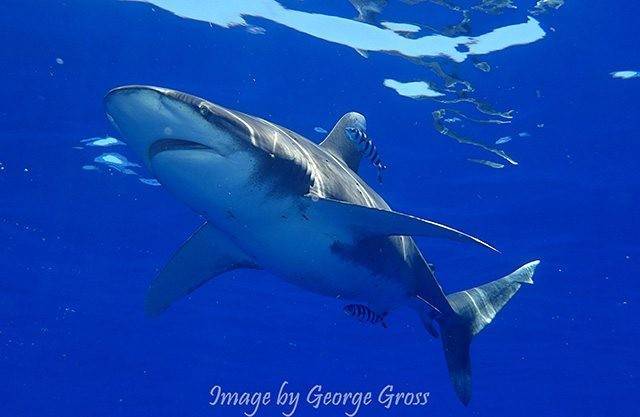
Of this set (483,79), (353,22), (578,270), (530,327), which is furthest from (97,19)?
(530,327)

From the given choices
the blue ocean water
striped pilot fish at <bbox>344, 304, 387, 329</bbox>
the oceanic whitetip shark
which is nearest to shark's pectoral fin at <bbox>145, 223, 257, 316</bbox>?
the oceanic whitetip shark

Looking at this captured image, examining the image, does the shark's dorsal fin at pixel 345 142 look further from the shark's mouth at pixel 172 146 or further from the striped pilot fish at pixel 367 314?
the shark's mouth at pixel 172 146

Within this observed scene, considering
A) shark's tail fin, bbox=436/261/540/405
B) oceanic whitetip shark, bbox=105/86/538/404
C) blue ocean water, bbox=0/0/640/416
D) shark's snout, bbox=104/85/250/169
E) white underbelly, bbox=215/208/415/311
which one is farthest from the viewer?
blue ocean water, bbox=0/0/640/416

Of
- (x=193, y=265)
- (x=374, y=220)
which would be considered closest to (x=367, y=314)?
(x=193, y=265)

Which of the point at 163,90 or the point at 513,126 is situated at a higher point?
the point at 163,90

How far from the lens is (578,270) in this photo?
2294 cm

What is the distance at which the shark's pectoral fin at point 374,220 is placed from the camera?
5227mm

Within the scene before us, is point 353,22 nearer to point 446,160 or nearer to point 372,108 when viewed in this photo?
point 372,108

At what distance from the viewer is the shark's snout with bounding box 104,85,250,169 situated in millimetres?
3840

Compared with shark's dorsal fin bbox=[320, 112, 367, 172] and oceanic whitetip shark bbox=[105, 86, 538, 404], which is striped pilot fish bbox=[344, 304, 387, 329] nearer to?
oceanic whitetip shark bbox=[105, 86, 538, 404]

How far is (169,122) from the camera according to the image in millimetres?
4074

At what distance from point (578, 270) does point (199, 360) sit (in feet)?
101

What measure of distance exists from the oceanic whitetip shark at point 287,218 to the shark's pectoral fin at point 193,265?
13 millimetres

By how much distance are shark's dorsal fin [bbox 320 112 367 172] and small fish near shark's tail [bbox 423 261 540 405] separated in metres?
2.53
